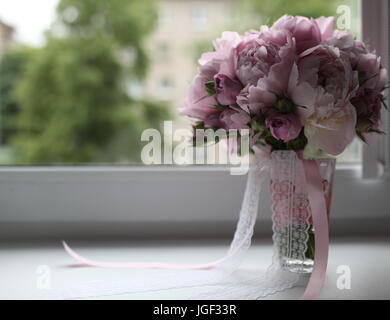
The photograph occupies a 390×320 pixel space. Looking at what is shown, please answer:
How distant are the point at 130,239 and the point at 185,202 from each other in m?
0.13

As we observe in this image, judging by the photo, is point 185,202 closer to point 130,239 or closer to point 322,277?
point 130,239

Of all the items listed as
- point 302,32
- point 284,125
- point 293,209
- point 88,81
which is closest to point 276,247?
point 293,209

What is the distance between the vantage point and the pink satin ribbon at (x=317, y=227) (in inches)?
22.9

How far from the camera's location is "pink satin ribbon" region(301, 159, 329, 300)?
0.58 m

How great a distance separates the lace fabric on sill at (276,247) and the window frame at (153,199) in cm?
23

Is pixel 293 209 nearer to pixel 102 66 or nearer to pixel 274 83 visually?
pixel 274 83

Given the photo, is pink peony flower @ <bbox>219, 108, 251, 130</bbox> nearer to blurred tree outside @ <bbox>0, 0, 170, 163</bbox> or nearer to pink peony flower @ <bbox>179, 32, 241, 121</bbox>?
pink peony flower @ <bbox>179, 32, 241, 121</bbox>

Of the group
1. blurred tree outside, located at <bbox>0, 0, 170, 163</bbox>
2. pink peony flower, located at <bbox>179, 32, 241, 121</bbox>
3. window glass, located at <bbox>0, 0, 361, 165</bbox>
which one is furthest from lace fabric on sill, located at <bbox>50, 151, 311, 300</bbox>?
blurred tree outside, located at <bbox>0, 0, 170, 163</bbox>

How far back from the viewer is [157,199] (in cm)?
91

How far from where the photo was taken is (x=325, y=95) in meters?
0.56

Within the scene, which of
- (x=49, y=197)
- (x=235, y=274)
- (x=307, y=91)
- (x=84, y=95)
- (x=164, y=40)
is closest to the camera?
(x=307, y=91)

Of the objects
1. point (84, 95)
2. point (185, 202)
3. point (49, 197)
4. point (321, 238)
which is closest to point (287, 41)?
point (321, 238)

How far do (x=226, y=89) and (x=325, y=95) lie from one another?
0.41ft

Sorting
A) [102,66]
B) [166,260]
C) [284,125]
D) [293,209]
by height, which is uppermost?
[102,66]
